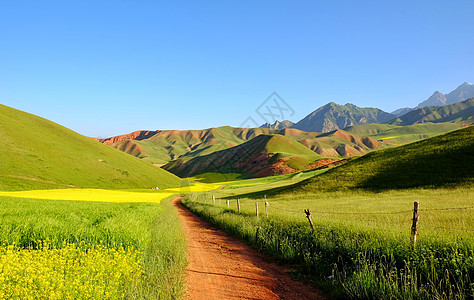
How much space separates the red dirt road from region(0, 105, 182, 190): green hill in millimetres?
78857

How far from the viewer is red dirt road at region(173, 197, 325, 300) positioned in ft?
25.2

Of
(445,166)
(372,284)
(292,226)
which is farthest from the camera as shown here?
(445,166)

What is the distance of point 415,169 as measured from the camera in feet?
125

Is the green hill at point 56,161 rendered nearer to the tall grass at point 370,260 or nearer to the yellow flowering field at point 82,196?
the yellow flowering field at point 82,196

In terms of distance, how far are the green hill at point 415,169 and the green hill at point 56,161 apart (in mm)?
79287

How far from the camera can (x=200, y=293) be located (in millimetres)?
7629

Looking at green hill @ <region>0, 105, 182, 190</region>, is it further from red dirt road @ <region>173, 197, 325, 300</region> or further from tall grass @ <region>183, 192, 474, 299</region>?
tall grass @ <region>183, 192, 474, 299</region>

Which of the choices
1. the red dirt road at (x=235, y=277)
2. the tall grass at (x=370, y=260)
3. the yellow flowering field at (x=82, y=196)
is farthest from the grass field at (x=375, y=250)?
the yellow flowering field at (x=82, y=196)

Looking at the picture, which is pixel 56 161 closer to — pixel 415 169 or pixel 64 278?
pixel 64 278

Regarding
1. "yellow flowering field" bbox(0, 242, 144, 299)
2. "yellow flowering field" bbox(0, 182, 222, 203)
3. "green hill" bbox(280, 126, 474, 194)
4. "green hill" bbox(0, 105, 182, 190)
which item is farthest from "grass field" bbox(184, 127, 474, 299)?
"green hill" bbox(0, 105, 182, 190)

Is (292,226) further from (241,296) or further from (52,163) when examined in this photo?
(52,163)

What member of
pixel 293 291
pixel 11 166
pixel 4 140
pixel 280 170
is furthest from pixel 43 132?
pixel 293 291

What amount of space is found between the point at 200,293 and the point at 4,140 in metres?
122

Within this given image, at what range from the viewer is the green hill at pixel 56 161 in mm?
79875
